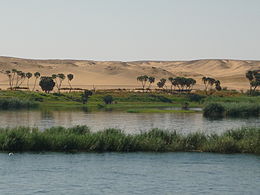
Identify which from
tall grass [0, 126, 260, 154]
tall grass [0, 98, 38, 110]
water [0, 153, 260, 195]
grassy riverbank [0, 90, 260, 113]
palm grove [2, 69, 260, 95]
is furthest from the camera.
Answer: palm grove [2, 69, 260, 95]

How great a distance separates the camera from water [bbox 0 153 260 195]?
89.3 feet

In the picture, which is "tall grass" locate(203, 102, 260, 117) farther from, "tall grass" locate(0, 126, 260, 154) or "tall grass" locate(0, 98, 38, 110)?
"tall grass" locate(0, 126, 260, 154)

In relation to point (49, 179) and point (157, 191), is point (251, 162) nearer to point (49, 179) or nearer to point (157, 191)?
point (157, 191)

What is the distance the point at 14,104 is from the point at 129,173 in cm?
6479

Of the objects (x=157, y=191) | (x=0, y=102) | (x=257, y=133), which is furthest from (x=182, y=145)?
(x=0, y=102)

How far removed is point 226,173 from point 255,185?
2.98 metres

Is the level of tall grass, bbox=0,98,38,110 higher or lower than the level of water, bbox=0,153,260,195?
higher

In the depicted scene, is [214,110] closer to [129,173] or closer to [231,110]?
[231,110]

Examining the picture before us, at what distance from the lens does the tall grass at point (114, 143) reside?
36000mm

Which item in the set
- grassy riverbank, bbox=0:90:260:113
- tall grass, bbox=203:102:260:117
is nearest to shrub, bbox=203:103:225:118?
tall grass, bbox=203:102:260:117

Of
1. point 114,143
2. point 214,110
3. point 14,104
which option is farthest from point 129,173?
point 14,104

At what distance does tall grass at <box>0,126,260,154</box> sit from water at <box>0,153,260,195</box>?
793mm

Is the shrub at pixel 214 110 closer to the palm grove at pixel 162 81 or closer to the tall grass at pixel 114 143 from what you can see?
the tall grass at pixel 114 143

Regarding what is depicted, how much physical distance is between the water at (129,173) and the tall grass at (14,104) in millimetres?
57447
